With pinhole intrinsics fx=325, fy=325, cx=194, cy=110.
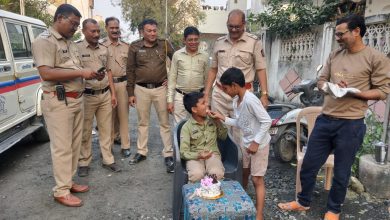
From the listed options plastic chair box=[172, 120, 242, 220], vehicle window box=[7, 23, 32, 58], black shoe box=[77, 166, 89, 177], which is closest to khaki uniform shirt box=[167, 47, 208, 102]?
plastic chair box=[172, 120, 242, 220]

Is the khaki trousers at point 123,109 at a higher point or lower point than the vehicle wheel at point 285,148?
higher

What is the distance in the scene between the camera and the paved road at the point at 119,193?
3.18m

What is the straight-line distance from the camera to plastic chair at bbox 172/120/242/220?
9.08 feet

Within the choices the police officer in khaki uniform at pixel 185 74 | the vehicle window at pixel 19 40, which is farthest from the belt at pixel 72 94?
the vehicle window at pixel 19 40

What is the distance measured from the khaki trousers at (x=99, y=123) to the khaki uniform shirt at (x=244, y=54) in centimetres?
158

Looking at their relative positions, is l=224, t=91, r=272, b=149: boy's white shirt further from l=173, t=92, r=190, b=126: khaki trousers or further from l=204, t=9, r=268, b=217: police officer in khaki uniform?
l=173, t=92, r=190, b=126: khaki trousers

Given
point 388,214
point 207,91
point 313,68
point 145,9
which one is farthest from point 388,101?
point 145,9

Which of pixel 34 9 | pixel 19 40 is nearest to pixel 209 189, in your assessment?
pixel 19 40

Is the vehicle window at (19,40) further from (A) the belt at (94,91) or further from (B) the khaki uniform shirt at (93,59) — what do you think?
(A) the belt at (94,91)

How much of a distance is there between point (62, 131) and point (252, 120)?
186 centimetres

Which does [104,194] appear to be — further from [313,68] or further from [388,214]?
[313,68]

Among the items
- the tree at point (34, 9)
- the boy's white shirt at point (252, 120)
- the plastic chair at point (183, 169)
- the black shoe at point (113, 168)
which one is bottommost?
the black shoe at point (113, 168)

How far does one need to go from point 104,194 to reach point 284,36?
548 cm

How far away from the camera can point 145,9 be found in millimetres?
20406
